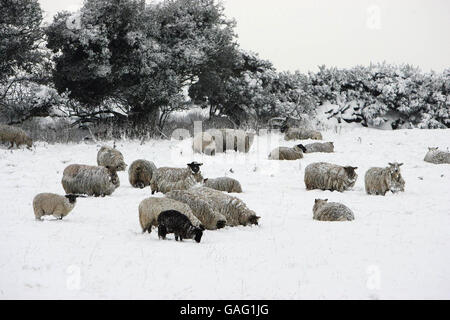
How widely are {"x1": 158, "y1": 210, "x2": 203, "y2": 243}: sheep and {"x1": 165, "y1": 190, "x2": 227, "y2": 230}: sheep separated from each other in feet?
3.31

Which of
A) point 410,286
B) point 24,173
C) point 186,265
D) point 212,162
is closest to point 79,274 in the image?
point 186,265

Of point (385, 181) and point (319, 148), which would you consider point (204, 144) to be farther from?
point (385, 181)

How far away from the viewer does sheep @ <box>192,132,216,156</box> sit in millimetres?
18344

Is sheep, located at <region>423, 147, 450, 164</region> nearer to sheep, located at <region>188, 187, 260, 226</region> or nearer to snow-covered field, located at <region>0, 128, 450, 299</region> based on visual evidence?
snow-covered field, located at <region>0, 128, 450, 299</region>

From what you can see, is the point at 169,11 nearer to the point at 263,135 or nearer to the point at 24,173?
the point at 263,135

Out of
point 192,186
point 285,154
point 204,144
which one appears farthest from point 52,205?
point 204,144

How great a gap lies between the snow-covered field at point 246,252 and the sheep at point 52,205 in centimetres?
21

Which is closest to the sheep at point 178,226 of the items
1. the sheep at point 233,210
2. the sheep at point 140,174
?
the sheep at point 233,210

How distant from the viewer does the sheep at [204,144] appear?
18.3 m

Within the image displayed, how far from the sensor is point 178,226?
7.19m

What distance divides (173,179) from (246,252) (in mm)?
Answer: 5001

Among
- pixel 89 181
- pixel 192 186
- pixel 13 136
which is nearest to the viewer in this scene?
pixel 89 181

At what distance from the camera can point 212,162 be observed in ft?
55.4

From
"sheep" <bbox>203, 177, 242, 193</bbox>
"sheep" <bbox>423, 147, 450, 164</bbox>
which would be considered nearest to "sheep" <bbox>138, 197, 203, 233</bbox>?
"sheep" <bbox>203, 177, 242, 193</bbox>
